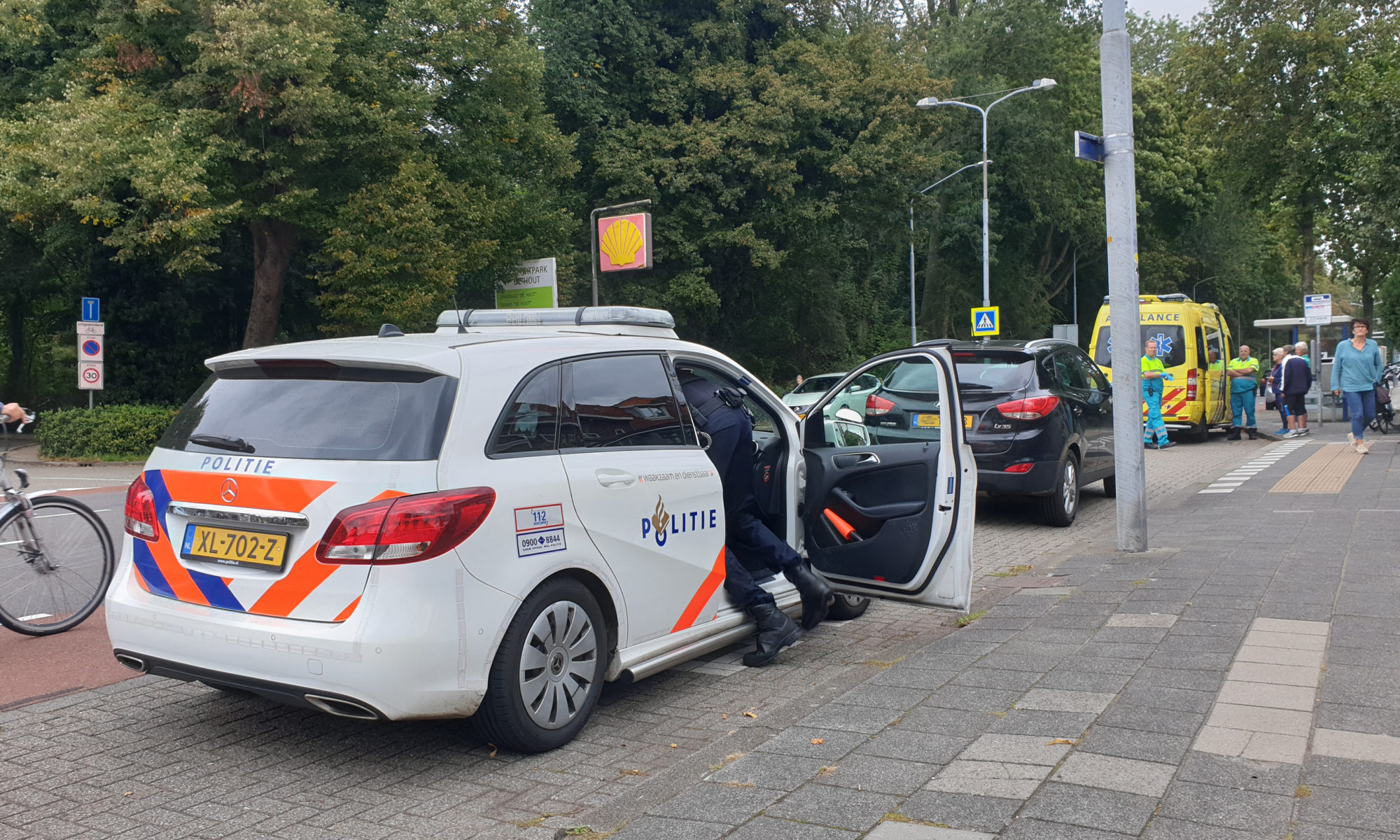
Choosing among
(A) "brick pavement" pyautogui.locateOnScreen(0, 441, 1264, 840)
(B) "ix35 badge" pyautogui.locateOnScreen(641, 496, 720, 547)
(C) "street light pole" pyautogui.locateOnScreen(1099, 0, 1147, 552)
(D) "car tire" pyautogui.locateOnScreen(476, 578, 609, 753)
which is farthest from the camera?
(C) "street light pole" pyautogui.locateOnScreen(1099, 0, 1147, 552)

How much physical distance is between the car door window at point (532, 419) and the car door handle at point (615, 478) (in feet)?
0.78

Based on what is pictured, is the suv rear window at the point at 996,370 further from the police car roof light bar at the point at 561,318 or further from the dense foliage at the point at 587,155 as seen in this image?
the dense foliage at the point at 587,155

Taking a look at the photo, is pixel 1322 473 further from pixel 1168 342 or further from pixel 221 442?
A: pixel 221 442

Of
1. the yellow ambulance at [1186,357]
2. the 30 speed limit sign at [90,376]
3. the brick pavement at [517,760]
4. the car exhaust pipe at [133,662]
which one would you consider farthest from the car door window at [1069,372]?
the 30 speed limit sign at [90,376]

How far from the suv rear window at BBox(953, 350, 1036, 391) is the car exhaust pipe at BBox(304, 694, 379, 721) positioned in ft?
23.9

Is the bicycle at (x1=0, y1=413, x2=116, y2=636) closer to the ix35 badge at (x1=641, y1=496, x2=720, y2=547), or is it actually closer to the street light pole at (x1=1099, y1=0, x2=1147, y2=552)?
the ix35 badge at (x1=641, y1=496, x2=720, y2=547)

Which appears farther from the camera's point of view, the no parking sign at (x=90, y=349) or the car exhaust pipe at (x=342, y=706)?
the no parking sign at (x=90, y=349)

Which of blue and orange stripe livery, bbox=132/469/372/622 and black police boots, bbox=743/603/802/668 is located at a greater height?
blue and orange stripe livery, bbox=132/469/372/622

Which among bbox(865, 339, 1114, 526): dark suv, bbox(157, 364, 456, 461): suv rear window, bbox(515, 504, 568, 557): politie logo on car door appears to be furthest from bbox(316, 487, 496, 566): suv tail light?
bbox(865, 339, 1114, 526): dark suv

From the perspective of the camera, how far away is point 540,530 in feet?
13.5

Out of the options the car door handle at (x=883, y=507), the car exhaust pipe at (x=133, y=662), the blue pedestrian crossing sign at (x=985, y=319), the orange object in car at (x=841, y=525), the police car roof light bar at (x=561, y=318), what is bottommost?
the car exhaust pipe at (x=133, y=662)

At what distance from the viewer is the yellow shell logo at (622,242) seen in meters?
27.2

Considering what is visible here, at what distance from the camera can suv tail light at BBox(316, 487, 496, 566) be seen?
375cm

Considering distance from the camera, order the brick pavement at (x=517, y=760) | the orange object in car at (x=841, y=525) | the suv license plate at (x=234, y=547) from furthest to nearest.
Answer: the orange object in car at (x=841, y=525) < the suv license plate at (x=234, y=547) < the brick pavement at (x=517, y=760)
